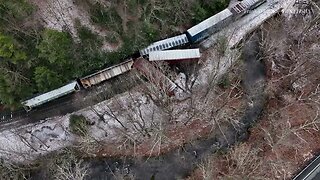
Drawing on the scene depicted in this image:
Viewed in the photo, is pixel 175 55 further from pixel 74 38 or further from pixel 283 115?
pixel 283 115

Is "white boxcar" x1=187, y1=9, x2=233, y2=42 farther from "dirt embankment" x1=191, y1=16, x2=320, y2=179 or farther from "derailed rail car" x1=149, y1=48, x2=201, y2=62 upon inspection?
"dirt embankment" x1=191, y1=16, x2=320, y2=179

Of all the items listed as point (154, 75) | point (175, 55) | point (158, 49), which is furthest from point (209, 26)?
point (154, 75)

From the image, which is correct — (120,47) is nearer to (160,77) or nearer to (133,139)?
(160,77)

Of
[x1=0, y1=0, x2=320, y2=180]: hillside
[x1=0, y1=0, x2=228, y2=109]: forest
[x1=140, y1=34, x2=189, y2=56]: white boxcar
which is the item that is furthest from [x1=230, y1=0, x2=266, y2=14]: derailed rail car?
[x1=140, y1=34, x2=189, y2=56]: white boxcar

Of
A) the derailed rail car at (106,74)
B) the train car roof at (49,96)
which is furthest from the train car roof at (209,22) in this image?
the train car roof at (49,96)

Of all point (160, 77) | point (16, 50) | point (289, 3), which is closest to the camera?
point (16, 50)

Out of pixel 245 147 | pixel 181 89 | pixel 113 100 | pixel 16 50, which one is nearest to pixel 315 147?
pixel 245 147

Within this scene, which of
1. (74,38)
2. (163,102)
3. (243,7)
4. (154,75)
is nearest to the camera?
(163,102)
